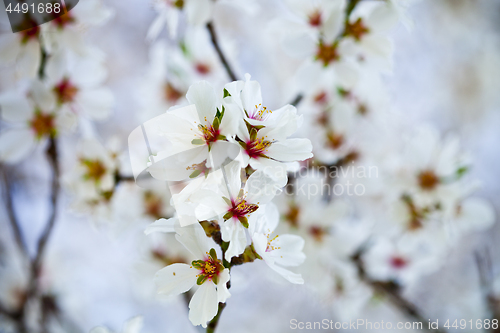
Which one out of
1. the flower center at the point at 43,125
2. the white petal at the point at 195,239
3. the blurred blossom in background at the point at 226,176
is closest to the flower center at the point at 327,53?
the blurred blossom in background at the point at 226,176

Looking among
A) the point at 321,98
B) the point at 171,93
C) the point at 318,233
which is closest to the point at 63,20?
the point at 171,93

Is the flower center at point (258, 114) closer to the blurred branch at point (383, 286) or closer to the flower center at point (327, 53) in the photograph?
the flower center at point (327, 53)

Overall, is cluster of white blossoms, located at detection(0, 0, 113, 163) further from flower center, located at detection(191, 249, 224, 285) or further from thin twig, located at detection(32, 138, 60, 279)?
flower center, located at detection(191, 249, 224, 285)

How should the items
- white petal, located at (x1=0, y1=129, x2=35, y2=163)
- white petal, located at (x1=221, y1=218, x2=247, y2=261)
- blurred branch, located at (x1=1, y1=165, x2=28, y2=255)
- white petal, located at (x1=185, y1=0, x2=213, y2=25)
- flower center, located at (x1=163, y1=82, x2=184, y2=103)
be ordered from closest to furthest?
1. white petal, located at (x1=221, y1=218, x2=247, y2=261)
2. white petal, located at (x1=185, y1=0, x2=213, y2=25)
3. white petal, located at (x1=0, y1=129, x2=35, y2=163)
4. blurred branch, located at (x1=1, y1=165, x2=28, y2=255)
5. flower center, located at (x1=163, y1=82, x2=184, y2=103)

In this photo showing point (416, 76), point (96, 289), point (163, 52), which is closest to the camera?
point (163, 52)

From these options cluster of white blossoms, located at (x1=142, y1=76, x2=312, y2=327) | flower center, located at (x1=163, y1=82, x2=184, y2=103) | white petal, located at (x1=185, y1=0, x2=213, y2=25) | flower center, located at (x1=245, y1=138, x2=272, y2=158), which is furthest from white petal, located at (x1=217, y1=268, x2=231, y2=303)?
flower center, located at (x1=163, y1=82, x2=184, y2=103)

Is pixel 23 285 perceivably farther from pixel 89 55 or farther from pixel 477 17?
pixel 477 17

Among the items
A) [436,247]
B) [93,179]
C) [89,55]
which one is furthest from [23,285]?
[436,247]
